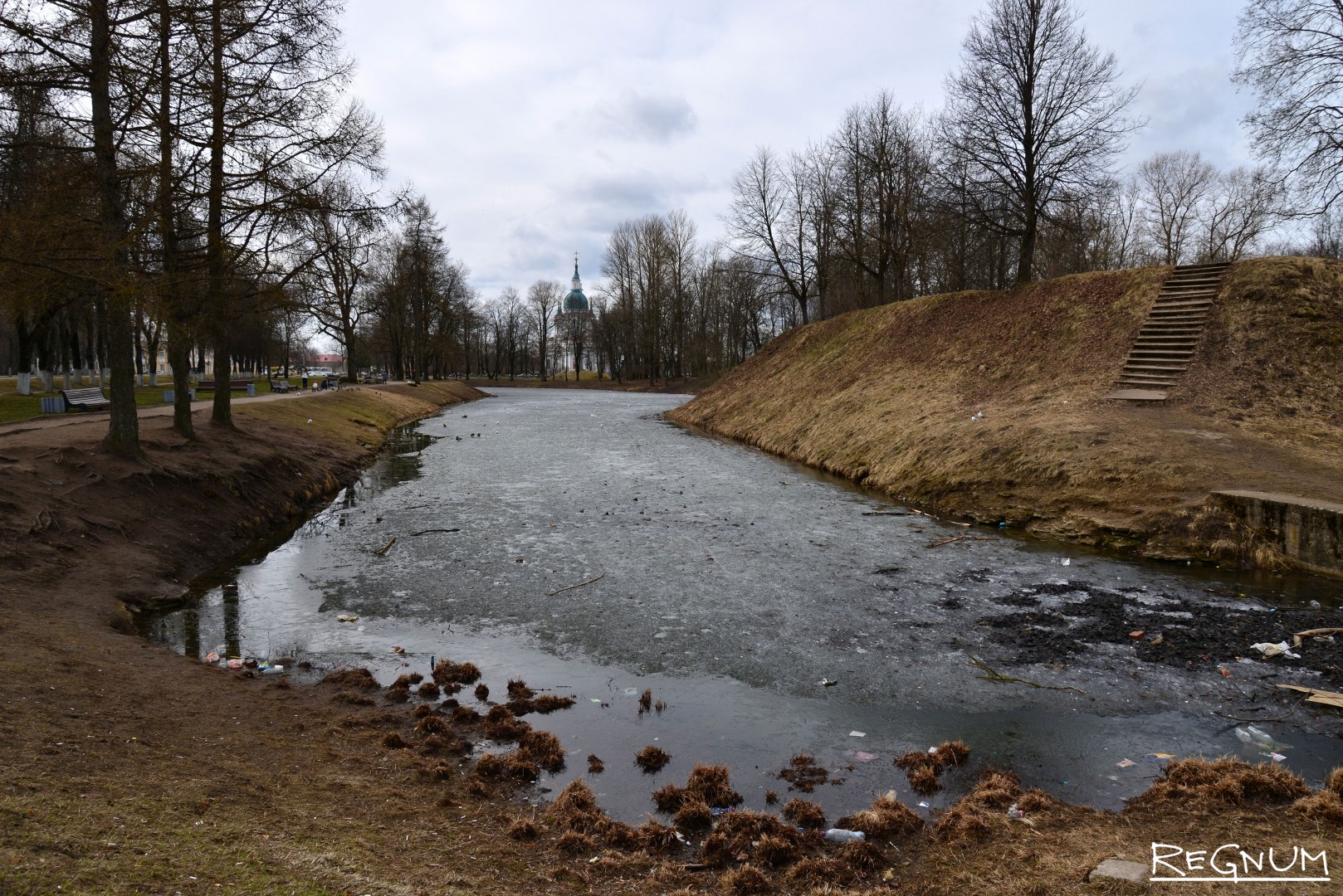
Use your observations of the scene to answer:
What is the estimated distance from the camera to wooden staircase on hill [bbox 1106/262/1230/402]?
18.6 meters

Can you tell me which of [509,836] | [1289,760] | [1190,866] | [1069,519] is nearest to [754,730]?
[509,836]

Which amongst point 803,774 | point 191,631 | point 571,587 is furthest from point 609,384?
point 803,774

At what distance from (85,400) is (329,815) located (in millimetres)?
23604

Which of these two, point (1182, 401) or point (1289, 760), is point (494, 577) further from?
point (1182, 401)

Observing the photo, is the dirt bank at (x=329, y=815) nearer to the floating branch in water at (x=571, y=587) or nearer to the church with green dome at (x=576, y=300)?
the floating branch in water at (x=571, y=587)

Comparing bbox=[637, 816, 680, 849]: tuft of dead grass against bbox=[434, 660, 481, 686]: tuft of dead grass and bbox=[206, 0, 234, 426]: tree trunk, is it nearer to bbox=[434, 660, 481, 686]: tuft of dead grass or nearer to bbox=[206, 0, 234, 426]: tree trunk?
bbox=[434, 660, 481, 686]: tuft of dead grass

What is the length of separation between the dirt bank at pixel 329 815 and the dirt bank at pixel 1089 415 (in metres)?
8.98

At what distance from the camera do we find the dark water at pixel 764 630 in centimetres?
584

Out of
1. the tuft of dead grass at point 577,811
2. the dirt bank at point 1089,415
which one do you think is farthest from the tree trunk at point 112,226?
the dirt bank at point 1089,415

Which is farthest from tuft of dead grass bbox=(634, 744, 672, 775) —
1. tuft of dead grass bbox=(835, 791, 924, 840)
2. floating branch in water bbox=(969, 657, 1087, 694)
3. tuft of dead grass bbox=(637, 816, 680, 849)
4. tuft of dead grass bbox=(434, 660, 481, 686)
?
floating branch in water bbox=(969, 657, 1087, 694)

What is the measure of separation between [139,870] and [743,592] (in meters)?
7.49

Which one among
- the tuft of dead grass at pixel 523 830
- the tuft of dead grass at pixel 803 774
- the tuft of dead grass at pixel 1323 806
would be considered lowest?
the tuft of dead grass at pixel 803 774

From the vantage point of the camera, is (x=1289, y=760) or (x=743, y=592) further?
(x=743, y=592)

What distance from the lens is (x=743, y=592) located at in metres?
9.95
